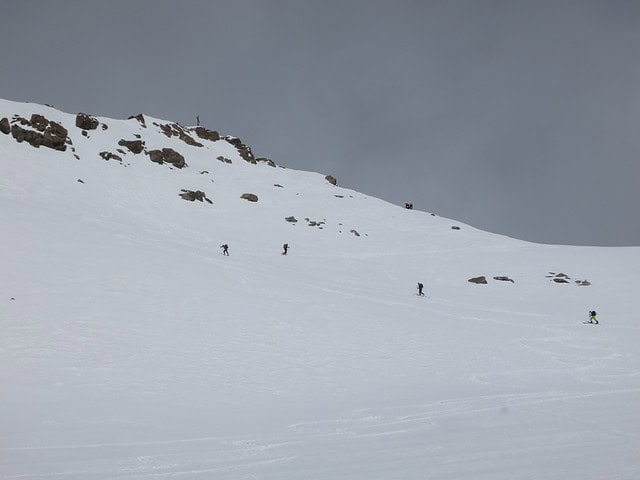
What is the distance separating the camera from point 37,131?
51.8 m

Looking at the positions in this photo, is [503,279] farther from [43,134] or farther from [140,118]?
[140,118]

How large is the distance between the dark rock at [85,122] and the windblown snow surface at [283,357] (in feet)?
66.5

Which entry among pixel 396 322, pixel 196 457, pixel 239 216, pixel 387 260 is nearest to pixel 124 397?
pixel 196 457

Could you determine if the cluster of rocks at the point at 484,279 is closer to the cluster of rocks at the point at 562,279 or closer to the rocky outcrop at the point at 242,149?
the cluster of rocks at the point at 562,279

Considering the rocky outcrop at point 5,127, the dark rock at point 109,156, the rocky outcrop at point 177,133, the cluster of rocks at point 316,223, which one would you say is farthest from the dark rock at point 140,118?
the cluster of rocks at point 316,223

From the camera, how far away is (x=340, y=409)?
1122 centimetres

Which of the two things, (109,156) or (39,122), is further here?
(109,156)

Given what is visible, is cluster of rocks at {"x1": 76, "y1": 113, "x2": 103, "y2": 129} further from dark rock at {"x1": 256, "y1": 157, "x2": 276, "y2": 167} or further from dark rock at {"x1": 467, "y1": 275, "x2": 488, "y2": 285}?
dark rock at {"x1": 467, "y1": 275, "x2": 488, "y2": 285}

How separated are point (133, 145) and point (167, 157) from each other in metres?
5.02

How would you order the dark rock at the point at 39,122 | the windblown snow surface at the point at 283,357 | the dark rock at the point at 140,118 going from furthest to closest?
the dark rock at the point at 140,118, the dark rock at the point at 39,122, the windblown snow surface at the point at 283,357

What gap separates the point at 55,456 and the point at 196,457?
2.34 meters

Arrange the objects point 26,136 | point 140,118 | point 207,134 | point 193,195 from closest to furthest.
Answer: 1. point 26,136
2. point 193,195
3. point 140,118
4. point 207,134

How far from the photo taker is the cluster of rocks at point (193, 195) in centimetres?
5347

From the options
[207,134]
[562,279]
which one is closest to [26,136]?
[207,134]
